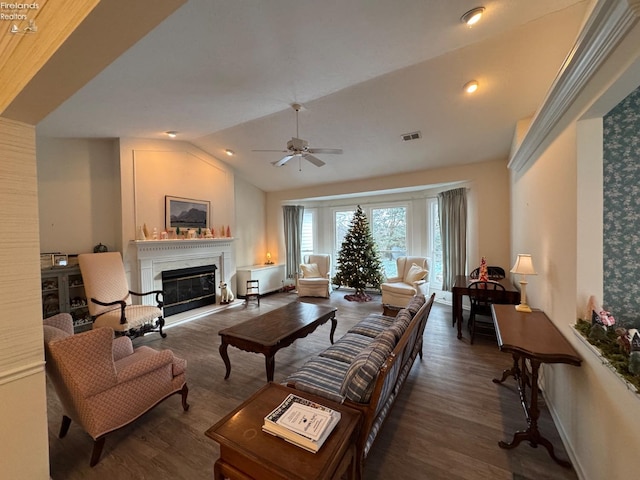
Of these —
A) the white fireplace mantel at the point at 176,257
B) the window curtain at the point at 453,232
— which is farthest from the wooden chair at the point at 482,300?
the white fireplace mantel at the point at 176,257

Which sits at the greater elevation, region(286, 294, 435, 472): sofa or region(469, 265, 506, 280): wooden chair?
region(469, 265, 506, 280): wooden chair

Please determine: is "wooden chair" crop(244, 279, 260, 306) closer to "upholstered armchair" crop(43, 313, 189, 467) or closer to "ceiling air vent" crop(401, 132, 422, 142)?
"upholstered armchair" crop(43, 313, 189, 467)

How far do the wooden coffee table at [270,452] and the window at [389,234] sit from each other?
5386mm

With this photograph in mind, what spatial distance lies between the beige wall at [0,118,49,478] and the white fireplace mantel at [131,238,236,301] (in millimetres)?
3189

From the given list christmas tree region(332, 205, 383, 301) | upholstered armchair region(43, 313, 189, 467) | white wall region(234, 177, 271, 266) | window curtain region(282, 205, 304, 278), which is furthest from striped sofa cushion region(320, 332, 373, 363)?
window curtain region(282, 205, 304, 278)

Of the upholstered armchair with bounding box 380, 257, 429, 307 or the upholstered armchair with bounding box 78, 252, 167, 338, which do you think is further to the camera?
the upholstered armchair with bounding box 380, 257, 429, 307

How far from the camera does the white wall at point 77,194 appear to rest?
391cm

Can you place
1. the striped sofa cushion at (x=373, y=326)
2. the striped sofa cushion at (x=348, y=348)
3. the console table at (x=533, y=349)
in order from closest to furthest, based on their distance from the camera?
1. the console table at (x=533, y=349)
2. the striped sofa cushion at (x=348, y=348)
3. the striped sofa cushion at (x=373, y=326)

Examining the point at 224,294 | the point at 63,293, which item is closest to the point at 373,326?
the point at 224,294

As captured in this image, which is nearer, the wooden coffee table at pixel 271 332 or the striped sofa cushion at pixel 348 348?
the striped sofa cushion at pixel 348 348

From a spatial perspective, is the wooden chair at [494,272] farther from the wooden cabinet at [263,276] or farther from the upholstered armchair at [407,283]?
the wooden cabinet at [263,276]

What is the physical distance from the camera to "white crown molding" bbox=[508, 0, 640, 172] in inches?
43.3

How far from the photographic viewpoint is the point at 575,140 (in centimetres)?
181

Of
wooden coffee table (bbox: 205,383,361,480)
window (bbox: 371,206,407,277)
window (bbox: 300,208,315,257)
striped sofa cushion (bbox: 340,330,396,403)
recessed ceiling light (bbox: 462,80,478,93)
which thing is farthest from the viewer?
window (bbox: 300,208,315,257)
